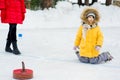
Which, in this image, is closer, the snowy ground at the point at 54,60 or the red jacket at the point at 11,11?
the snowy ground at the point at 54,60

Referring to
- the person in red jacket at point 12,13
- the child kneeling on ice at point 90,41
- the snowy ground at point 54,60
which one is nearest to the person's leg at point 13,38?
the person in red jacket at point 12,13

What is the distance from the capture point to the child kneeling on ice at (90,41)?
8.04 metres

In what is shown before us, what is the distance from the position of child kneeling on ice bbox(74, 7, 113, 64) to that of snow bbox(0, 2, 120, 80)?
13cm

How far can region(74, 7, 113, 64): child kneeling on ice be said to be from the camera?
8.04 meters

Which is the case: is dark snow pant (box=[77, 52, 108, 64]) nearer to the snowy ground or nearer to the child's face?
the snowy ground

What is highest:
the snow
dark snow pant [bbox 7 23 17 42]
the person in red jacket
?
the person in red jacket

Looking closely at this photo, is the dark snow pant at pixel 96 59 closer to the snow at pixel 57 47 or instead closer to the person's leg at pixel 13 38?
the snow at pixel 57 47

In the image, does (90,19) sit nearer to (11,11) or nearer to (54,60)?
(54,60)

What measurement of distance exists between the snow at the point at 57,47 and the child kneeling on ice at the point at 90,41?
0.13 m

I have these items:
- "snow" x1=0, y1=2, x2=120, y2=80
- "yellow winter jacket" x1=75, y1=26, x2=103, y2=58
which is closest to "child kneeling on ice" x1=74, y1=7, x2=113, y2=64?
"yellow winter jacket" x1=75, y1=26, x2=103, y2=58

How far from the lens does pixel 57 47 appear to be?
9.91 m

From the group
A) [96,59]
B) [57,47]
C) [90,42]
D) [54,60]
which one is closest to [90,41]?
[90,42]

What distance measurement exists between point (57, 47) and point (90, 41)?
1.90 m

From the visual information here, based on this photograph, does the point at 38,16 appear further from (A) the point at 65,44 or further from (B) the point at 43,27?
(A) the point at 65,44
